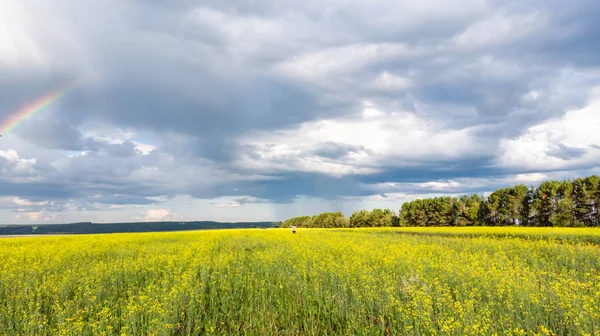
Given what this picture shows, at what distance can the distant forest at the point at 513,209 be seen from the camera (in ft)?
189

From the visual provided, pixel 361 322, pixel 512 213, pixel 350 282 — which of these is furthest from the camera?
pixel 512 213

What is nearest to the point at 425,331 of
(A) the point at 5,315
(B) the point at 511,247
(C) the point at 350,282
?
(C) the point at 350,282

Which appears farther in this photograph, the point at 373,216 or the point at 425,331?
the point at 373,216

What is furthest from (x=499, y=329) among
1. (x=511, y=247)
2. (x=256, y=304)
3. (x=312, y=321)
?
(x=511, y=247)

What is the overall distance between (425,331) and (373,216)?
95.6 m

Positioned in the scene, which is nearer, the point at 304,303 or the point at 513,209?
the point at 304,303

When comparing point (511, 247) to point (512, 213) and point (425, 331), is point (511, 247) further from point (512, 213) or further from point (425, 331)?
point (512, 213)

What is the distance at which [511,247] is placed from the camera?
18.3 m

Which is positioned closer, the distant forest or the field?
the field

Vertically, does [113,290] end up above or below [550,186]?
below

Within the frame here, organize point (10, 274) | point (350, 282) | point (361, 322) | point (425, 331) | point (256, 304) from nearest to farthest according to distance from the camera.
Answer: point (425, 331)
point (361, 322)
point (256, 304)
point (350, 282)
point (10, 274)

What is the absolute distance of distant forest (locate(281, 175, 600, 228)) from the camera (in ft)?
189

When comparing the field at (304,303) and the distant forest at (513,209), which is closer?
the field at (304,303)

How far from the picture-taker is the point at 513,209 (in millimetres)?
68875
